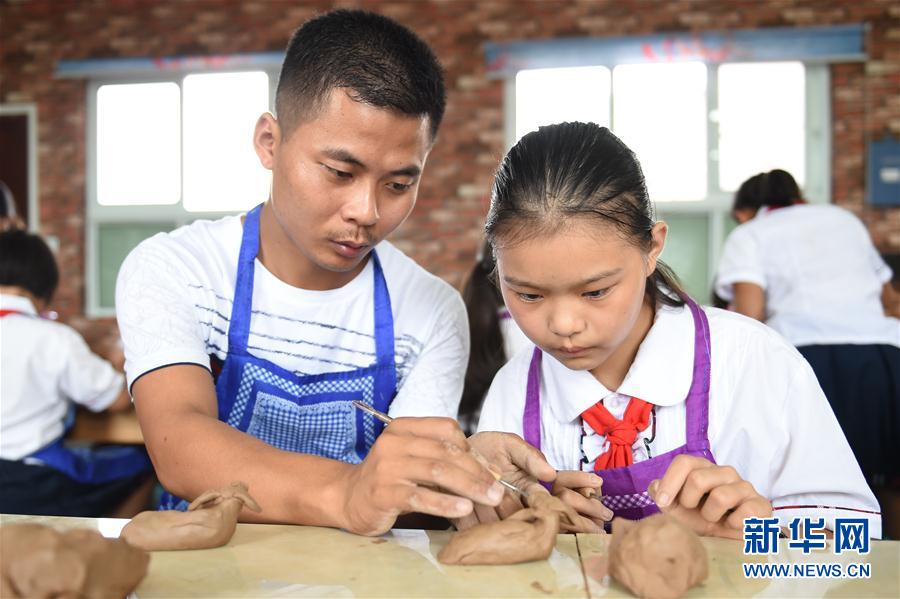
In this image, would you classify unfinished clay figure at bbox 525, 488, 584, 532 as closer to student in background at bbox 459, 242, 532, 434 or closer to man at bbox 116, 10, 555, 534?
man at bbox 116, 10, 555, 534

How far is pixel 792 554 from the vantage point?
2.90ft

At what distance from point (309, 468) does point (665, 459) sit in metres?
0.55

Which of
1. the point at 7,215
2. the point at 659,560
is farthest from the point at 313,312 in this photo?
the point at 7,215

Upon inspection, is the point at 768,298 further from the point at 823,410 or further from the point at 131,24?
the point at 131,24

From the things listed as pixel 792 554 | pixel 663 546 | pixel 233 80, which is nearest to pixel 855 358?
pixel 792 554

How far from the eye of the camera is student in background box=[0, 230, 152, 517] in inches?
91.7

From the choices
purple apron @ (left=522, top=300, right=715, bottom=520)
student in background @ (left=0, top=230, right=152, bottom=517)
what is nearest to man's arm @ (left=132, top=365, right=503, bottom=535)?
purple apron @ (left=522, top=300, right=715, bottom=520)

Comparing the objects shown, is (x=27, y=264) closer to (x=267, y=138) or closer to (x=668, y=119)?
(x=267, y=138)

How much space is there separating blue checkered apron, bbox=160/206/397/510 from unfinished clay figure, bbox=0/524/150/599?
770 mm

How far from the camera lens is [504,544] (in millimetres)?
837

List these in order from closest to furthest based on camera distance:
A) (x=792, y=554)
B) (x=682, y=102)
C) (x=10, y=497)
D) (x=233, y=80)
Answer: (x=792, y=554), (x=10, y=497), (x=682, y=102), (x=233, y=80)

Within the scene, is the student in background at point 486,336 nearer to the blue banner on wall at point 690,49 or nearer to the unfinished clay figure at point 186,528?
the unfinished clay figure at point 186,528

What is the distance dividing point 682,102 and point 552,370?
15.3 ft

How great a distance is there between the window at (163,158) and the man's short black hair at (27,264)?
3458 mm
